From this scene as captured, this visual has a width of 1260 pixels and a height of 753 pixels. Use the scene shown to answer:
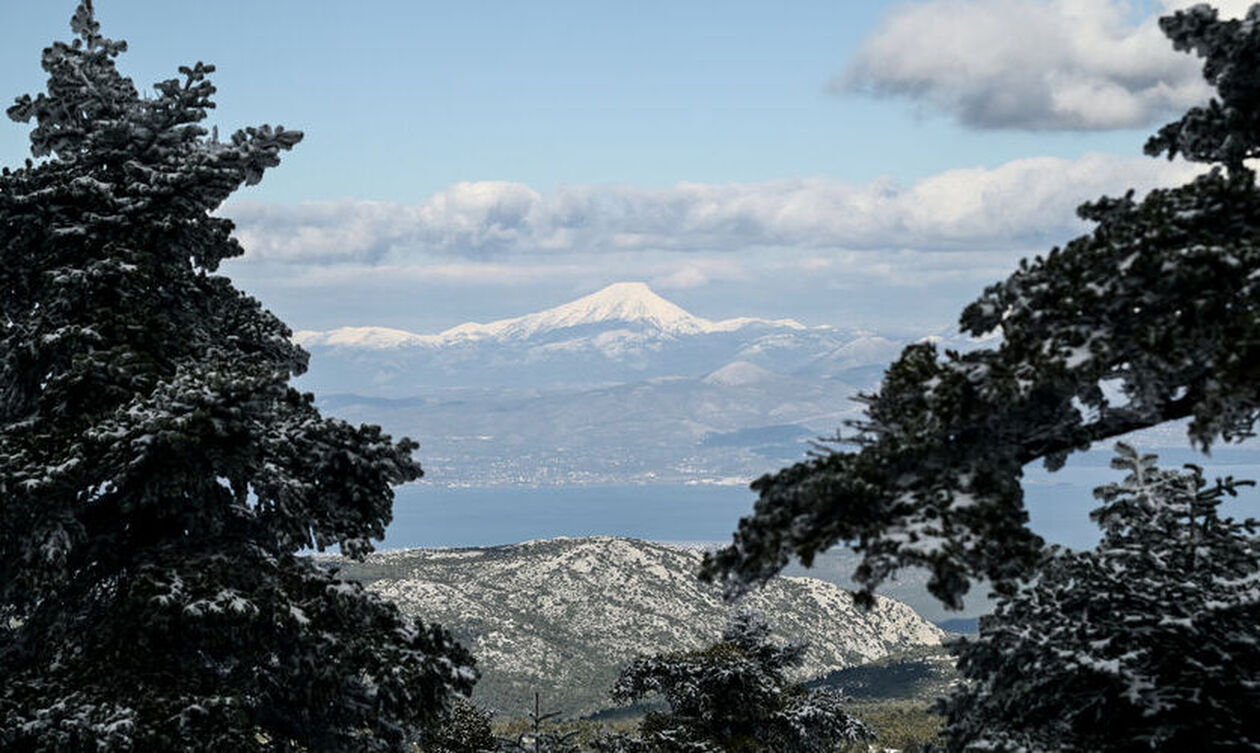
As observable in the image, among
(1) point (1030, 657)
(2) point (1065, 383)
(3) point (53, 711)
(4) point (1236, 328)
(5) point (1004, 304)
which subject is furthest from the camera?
(1) point (1030, 657)

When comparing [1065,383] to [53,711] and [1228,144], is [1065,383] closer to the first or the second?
[1228,144]

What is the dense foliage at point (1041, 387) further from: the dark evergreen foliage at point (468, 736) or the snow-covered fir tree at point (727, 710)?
the dark evergreen foliage at point (468, 736)

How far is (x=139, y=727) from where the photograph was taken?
10.4m

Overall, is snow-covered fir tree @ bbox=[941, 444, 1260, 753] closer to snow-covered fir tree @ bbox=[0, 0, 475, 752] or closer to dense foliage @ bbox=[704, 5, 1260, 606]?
dense foliage @ bbox=[704, 5, 1260, 606]

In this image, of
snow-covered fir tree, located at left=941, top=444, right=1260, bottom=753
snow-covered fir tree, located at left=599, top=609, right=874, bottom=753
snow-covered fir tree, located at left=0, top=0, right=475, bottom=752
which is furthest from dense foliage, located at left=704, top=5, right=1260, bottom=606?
snow-covered fir tree, located at left=599, top=609, right=874, bottom=753

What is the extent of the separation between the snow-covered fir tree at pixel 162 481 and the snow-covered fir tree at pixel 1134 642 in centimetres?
636

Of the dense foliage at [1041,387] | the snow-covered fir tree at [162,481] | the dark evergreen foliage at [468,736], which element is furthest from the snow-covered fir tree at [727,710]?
the dense foliage at [1041,387]

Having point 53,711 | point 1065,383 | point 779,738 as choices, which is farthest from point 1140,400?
point 779,738

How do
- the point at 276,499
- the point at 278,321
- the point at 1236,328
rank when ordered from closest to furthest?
the point at 1236,328, the point at 276,499, the point at 278,321

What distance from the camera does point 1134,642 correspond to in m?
10.7

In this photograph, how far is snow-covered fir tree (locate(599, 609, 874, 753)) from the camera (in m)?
23.7

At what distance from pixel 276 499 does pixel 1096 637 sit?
937 centimetres

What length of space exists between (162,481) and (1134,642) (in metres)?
10.4

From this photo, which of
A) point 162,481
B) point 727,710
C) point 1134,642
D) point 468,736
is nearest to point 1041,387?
point 1134,642
